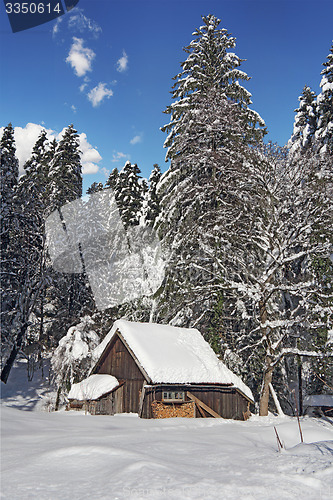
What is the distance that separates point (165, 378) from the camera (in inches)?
668

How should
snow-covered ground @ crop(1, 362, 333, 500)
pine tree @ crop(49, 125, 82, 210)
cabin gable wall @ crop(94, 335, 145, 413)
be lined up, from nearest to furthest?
snow-covered ground @ crop(1, 362, 333, 500), cabin gable wall @ crop(94, 335, 145, 413), pine tree @ crop(49, 125, 82, 210)

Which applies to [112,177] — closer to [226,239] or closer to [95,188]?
[95,188]

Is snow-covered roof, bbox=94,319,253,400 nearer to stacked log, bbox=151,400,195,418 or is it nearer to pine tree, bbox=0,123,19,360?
stacked log, bbox=151,400,195,418

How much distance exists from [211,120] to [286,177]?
17.5 feet

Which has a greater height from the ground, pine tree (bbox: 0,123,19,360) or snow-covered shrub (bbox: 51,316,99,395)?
pine tree (bbox: 0,123,19,360)

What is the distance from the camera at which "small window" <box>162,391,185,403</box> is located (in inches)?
675

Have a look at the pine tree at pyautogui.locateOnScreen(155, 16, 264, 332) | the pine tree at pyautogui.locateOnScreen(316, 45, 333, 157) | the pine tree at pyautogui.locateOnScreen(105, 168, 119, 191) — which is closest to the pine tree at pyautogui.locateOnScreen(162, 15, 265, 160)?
the pine tree at pyautogui.locateOnScreen(155, 16, 264, 332)

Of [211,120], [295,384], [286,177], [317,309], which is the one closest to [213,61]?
[211,120]

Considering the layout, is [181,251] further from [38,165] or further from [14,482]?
[38,165]

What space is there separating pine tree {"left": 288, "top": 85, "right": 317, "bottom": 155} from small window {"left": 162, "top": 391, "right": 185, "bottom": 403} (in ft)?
83.7

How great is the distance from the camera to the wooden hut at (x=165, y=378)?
669 inches

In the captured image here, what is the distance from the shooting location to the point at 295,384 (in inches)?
1350

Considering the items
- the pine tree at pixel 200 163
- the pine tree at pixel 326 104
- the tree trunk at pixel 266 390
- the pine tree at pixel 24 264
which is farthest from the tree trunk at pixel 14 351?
the pine tree at pixel 326 104

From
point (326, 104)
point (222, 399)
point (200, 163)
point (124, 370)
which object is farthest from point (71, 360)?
point (326, 104)
